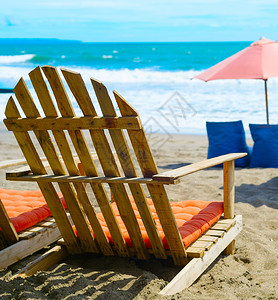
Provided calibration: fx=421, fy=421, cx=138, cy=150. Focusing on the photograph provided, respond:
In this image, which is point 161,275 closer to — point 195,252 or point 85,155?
point 195,252

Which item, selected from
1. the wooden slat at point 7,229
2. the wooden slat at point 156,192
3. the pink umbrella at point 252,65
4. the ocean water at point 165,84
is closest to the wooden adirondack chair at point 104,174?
the wooden slat at point 156,192

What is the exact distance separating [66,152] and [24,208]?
0.95m

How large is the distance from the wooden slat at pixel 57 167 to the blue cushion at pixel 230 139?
344cm

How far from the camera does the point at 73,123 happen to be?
238cm

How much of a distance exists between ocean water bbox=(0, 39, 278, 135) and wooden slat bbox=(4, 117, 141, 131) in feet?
3.08

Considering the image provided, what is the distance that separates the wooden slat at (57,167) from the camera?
246 centimetres

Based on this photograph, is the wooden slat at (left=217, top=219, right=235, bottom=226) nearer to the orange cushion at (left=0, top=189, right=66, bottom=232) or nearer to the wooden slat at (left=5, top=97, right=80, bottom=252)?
the wooden slat at (left=5, top=97, right=80, bottom=252)

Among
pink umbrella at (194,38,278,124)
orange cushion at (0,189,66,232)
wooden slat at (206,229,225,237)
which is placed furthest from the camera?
pink umbrella at (194,38,278,124)

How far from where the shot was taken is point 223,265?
113 inches

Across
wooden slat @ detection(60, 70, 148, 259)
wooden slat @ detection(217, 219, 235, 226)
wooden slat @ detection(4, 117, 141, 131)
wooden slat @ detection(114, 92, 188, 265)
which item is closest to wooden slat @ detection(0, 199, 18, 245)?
wooden slat @ detection(4, 117, 141, 131)

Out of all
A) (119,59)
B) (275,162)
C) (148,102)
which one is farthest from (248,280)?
(119,59)

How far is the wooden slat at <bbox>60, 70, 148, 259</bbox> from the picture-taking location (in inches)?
89.5

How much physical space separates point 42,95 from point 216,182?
3232mm

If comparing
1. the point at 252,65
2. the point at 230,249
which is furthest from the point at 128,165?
the point at 252,65
